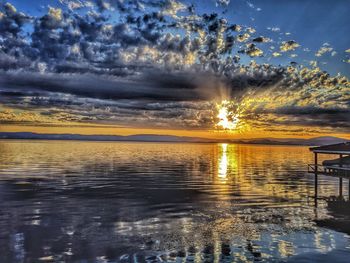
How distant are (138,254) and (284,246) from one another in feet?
26.8

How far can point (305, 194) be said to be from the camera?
142 ft

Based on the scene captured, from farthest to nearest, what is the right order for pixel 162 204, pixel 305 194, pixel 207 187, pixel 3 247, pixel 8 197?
pixel 207 187 < pixel 305 194 < pixel 8 197 < pixel 162 204 < pixel 3 247

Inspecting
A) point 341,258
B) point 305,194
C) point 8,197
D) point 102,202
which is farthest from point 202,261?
point 305,194

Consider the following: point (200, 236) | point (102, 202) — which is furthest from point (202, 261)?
point (102, 202)

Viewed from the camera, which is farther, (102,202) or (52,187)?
(52,187)

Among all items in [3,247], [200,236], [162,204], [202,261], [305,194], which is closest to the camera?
[202,261]

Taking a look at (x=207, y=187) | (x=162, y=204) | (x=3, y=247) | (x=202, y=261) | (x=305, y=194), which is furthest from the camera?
(x=207, y=187)

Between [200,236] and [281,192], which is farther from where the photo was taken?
[281,192]

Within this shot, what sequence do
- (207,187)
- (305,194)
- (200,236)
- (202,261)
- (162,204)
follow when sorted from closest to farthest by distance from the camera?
(202,261) → (200,236) → (162,204) → (305,194) → (207,187)

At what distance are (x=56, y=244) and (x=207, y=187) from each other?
98.6 feet

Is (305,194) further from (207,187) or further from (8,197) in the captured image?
(8,197)

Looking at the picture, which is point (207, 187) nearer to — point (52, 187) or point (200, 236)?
point (52, 187)

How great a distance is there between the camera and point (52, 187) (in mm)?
44969

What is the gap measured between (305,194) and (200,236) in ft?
81.5
